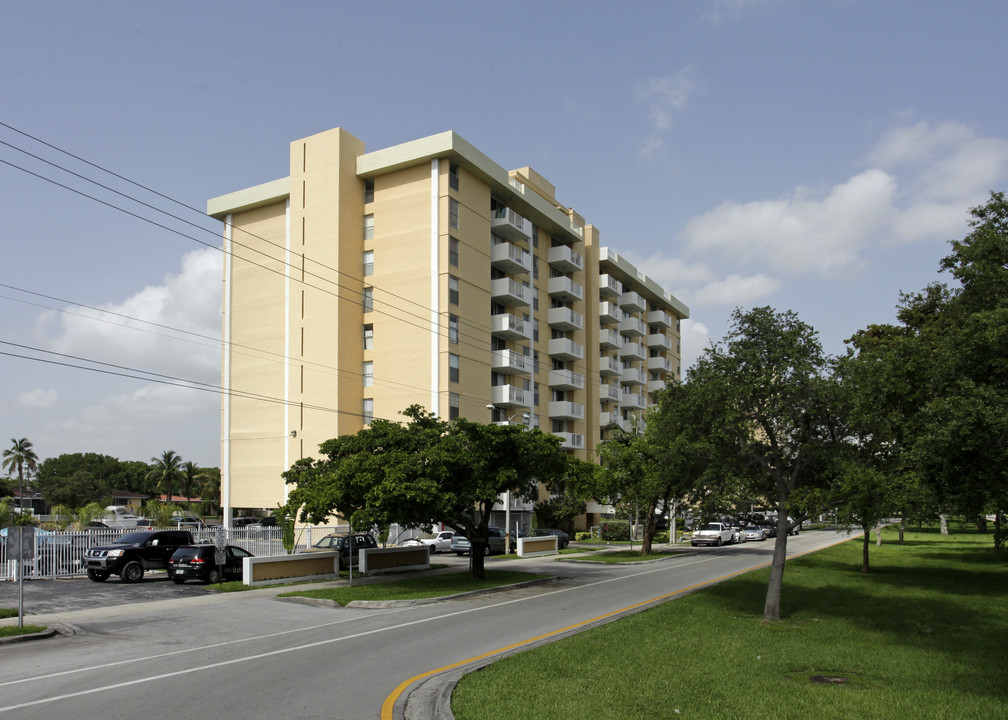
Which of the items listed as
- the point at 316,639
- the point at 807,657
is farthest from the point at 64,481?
the point at 807,657

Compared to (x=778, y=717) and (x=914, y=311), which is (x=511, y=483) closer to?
(x=778, y=717)

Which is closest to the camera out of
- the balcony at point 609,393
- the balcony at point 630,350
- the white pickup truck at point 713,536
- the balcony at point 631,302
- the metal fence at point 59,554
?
the metal fence at point 59,554

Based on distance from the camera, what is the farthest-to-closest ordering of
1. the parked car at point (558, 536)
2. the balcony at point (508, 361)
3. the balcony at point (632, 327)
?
the balcony at point (632, 327) < the balcony at point (508, 361) < the parked car at point (558, 536)

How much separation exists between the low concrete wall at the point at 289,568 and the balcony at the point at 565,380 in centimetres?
3615

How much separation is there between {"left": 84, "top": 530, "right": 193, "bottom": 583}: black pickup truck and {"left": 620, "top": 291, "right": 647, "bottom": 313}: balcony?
5581cm

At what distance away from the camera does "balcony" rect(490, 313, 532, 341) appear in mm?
54750

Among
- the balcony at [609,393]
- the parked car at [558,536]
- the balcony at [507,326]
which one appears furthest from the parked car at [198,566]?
the balcony at [609,393]

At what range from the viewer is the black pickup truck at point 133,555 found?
28125 millimetres

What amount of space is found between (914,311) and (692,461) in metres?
24.5

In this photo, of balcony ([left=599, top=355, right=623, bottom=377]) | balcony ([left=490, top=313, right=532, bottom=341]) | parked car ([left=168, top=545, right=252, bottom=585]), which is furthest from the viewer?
balcony ([left=599, top=355, right=623, bottom=377])

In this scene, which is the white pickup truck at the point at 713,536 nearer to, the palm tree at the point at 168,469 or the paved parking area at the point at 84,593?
the paved parking area at the point at 84,593

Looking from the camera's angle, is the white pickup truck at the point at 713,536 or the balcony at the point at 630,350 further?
the balcony at the point at 630,350

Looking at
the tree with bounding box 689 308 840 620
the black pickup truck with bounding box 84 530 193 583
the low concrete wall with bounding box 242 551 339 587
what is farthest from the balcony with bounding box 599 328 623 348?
the tree with bounding box 689 308 840 620

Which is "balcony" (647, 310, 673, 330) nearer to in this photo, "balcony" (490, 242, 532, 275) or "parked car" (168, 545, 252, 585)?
"balcony" (490, 242, 532, 275)
